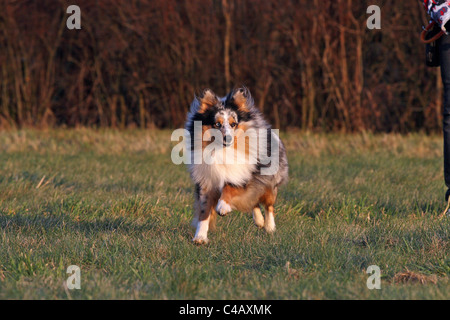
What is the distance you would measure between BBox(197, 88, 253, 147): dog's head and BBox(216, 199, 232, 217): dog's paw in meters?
0.44

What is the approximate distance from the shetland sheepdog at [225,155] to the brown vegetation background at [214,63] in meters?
6.50

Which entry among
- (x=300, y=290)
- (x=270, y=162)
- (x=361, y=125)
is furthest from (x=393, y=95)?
(x=300, y=290)

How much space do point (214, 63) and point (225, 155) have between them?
7.63 meters

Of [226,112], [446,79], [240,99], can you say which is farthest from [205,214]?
[446,79]

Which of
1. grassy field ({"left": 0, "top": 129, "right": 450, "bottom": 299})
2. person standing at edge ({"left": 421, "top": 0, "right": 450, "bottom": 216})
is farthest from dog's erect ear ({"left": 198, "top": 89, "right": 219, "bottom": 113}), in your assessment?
person standing at edge ({"left": 421, "top": 0, "right": 450, "bottom": 216})

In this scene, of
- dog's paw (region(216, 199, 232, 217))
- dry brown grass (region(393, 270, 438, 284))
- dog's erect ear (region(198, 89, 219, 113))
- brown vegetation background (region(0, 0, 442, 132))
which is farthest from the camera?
brown vegetation background (region(0, 0, 442, 132))

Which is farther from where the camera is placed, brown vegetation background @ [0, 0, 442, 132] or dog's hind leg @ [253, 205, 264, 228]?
brown vegetation background @ [0, 0, 442, 132]

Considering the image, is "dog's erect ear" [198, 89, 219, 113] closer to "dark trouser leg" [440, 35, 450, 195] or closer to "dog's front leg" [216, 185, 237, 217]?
"dog's front leg" [216, 185, 237, 217]

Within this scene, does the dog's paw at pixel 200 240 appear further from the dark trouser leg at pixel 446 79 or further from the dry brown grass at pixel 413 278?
the dark trouser leg at pixel 446 79

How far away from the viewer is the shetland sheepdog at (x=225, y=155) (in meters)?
5.13

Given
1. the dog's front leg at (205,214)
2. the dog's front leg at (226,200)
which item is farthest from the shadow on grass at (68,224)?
the dog's front leg at (226,200)

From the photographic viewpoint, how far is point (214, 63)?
41.3 feet

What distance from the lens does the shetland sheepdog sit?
5.13m

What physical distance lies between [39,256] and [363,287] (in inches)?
83.4
